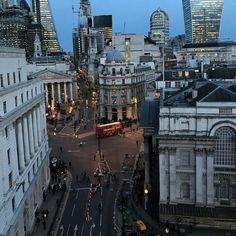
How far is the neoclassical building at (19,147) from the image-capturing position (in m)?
48.1

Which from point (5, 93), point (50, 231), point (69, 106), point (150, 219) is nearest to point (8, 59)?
point (5, 93)

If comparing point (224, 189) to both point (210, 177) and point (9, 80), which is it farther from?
point (9, 80)

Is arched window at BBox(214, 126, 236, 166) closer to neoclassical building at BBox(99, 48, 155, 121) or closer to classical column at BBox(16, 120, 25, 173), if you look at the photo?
classical column at BBox(16, 120, 25, 173)

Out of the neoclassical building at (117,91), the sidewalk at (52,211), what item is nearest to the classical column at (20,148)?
the sidewalk at (52,211)

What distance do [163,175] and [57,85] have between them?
121751 mm

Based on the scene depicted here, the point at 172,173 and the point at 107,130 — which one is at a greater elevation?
the point at 172,173

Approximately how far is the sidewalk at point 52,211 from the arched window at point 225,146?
76.1ft

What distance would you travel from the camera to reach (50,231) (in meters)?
57.5

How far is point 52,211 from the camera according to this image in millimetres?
64625

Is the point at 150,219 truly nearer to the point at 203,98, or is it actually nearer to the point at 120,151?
the point at 203,98

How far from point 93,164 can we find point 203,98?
36.7 m

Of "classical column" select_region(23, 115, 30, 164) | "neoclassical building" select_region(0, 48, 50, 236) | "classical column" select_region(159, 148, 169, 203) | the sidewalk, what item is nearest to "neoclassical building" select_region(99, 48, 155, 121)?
the sidewalk

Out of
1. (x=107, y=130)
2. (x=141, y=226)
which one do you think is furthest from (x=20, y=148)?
(x=107, y=130)

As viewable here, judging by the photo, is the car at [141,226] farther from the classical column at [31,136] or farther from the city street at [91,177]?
the classical column at [31,136]
